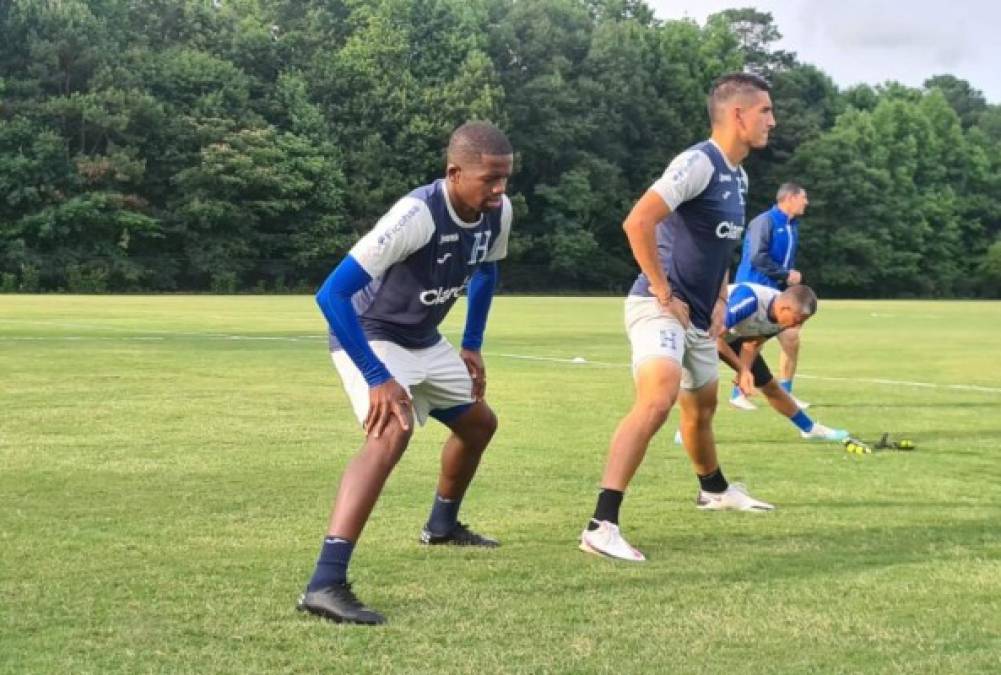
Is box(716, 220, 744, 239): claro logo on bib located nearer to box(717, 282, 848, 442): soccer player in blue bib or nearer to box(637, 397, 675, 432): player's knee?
box(637, 397, 675, 432): player's knee

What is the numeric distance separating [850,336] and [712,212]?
69.3 feet

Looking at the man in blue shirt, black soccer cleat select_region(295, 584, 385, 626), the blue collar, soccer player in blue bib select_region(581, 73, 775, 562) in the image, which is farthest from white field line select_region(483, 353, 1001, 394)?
black soccer cleat select_region(295, 584, 385, 626)

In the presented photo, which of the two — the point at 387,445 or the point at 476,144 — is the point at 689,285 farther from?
the point at 387,445

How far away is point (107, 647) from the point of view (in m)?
4.23

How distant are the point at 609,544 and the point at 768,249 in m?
7.41

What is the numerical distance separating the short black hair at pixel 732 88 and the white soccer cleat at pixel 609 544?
2370 millimetres

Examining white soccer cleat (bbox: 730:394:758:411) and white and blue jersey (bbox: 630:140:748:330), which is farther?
white soccer cleat (bbox: 730:394:758:411)

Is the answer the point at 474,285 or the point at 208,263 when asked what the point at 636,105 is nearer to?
the point at 208,263

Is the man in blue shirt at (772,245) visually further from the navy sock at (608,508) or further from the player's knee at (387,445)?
the player's knee at (387,445)

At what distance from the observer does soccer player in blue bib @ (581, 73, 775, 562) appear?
248 inches

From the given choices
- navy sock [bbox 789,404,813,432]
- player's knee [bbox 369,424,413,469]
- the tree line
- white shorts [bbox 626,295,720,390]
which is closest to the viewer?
player's knee [bbox 369,424,413,469]

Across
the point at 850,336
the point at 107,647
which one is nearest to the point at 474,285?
the point at 107,647

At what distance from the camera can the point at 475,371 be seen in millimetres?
5902

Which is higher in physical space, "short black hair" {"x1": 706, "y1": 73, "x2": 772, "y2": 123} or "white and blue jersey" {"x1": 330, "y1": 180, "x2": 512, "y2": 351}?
"short black hair" {"x1": 706, "y1": 73, "x2": 772, "y2": 123}
